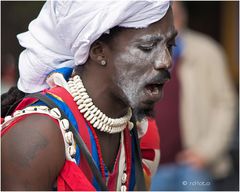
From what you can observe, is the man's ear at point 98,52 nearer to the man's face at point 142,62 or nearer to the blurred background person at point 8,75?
the man's face at point 142,62

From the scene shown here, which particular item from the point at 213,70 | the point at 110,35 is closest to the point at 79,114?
the point at 110,35

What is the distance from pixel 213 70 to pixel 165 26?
332cm

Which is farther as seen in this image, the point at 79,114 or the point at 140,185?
the point at 140,185

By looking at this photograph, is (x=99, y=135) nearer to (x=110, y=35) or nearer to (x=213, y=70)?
(x=110, y=35)

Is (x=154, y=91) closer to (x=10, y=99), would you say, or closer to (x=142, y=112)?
(x=142, y=112)

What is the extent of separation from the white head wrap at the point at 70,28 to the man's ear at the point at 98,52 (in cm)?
3

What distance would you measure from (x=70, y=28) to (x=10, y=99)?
1.76 feet

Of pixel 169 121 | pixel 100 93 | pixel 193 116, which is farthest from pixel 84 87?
pixel 193 116

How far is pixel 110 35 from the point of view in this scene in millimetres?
3791

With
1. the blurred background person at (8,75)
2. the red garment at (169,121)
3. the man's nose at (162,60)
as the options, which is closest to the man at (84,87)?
the man's nose at (162,60)

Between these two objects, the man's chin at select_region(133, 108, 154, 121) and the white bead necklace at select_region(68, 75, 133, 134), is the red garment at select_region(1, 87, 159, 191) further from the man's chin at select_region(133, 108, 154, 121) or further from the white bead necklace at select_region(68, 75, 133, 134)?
the man's chin at select_region(133, 108, 154, 121)

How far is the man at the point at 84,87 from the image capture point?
358 centimetres

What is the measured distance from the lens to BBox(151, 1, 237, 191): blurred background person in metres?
6.59

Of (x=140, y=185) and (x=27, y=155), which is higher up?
(x=27, y=155)
